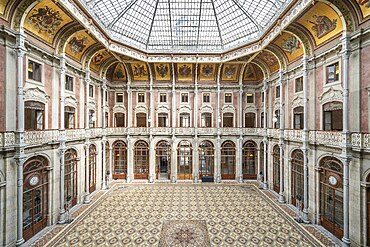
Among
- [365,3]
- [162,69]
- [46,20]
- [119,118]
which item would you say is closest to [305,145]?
[365,3]

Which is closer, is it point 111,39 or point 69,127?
point 69,127

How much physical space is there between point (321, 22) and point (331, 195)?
1049 cm

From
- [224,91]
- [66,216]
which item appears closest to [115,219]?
[66,216]

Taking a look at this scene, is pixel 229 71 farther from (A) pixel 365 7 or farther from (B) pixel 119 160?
(B) pixel 119 160

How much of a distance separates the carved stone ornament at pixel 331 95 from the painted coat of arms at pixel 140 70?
1743cm

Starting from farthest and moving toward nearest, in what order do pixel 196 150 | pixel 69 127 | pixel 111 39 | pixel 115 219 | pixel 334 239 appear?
pixel 196 150 < pixel 111 39 < pixel 69 127 < pixel 115 219 < pixel 334 239

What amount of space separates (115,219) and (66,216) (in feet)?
10.9

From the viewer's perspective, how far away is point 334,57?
11.5m

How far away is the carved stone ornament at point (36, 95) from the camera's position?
10.9m

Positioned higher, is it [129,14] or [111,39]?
[129,14]

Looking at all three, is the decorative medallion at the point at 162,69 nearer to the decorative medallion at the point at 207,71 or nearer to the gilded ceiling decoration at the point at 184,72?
the gilded ceiling decoration at the point at 184,72

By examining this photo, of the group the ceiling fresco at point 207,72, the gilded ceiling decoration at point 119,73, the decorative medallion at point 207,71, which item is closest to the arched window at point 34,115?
the gilded ceiling decoration at point 119,73

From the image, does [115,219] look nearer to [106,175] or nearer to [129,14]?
[106,175]

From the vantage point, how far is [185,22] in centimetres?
1989
